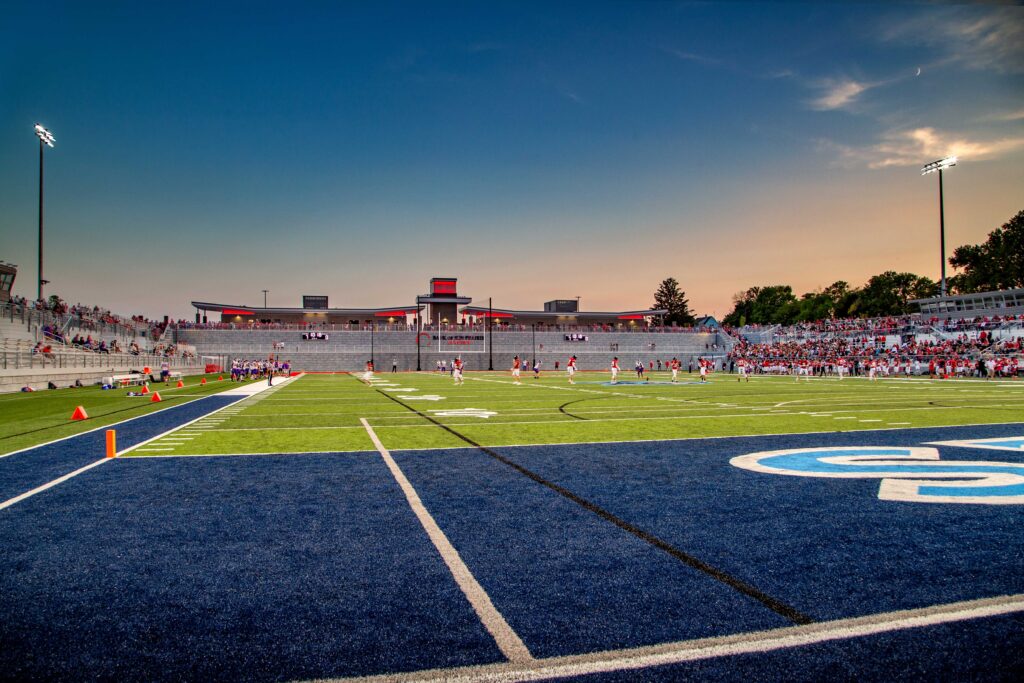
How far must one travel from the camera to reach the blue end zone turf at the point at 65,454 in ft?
24.1

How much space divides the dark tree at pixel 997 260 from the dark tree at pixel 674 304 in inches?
2213

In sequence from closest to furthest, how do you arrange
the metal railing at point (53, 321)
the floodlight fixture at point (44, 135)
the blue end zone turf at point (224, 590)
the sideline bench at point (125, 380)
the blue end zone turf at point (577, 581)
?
the blue end zone turf at point (224, 590) → the blue end zone turf at point (577, 581) → the sideline bench at point (125, 380) → the metal railing at point (53, 321) → the floodlight fixture at point (44, 135)

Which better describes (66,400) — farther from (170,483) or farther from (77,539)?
(77,539)

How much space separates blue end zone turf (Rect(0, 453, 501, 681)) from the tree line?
256ft

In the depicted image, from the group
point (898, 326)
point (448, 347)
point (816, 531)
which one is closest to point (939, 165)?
point (898, 326)

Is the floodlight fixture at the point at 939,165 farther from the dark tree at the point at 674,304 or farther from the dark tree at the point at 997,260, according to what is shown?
the dark tree at the point at 674,304

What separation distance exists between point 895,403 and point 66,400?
27.7 meters

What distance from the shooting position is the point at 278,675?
9.39 ft

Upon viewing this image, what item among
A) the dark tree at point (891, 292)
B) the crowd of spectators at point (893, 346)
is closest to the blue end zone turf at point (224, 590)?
the crowd of spectators at point (893, 346)

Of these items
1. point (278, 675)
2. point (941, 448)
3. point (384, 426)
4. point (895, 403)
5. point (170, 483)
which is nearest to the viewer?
point (278, 675)

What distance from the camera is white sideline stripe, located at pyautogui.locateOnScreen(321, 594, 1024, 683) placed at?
2.83m

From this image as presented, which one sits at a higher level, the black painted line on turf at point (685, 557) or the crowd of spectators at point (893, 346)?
the crowd of spectators at point (893, 346)

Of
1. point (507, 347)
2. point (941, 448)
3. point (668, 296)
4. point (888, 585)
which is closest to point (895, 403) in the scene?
point (941, 448)

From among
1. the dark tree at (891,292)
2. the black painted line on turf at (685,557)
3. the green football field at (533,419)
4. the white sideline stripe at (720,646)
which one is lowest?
the green football field at (533,419)
